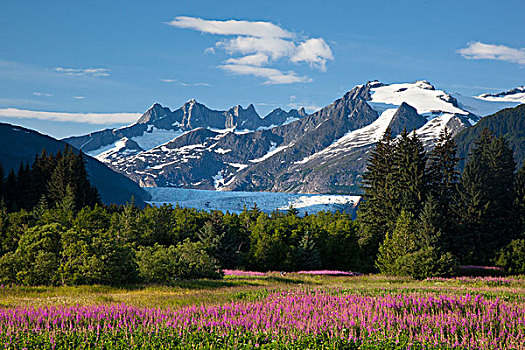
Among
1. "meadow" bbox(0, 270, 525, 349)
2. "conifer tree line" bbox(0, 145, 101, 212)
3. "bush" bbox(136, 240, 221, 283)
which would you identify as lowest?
"bush" bbox(136, 240, 221, 283)

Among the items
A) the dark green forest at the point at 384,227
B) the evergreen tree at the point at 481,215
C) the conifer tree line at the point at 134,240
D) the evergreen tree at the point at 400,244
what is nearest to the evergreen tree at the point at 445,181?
the dark green forest at the point at 384,227

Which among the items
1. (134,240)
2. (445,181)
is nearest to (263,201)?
(445,181)

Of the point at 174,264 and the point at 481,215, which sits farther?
the point at 481,215

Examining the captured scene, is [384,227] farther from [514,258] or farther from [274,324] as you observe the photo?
[274,324]

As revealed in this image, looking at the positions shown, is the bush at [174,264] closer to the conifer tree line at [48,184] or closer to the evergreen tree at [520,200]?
the evergreen tree at [520,200]

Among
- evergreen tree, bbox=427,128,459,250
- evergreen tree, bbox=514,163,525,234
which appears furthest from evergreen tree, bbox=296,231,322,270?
evergreen tree, bbox=514,163,525,234

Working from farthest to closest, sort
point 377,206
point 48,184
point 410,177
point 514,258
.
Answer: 1. point 48,184
2. point 377,206
3. point 410,177
4. point 514,258

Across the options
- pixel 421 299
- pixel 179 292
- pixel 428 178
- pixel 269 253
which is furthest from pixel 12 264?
pixel 428 178

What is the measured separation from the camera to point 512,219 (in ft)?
180

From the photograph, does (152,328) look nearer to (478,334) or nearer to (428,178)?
(478,334)

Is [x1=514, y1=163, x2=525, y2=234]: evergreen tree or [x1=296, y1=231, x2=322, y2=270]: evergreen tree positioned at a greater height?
[x1=514, y1=163, x2=525, y2=234]: evergreen tree

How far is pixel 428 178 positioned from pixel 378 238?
9519mm

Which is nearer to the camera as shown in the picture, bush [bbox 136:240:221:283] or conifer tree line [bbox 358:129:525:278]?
bush [bbox 136:240:221:283]

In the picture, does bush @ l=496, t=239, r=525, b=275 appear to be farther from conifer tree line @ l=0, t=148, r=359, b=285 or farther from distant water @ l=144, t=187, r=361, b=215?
distant water @ l=144, t=187, r=361, b=215
